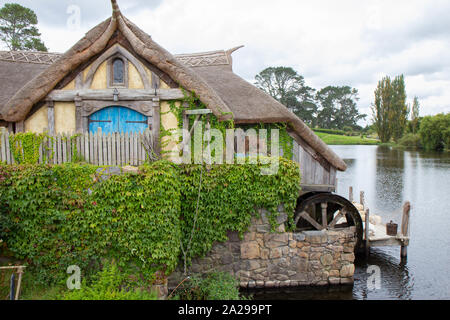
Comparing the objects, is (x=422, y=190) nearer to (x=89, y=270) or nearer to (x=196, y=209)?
(x=196, y=209)

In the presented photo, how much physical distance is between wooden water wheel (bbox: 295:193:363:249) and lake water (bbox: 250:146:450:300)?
1477 millimetres

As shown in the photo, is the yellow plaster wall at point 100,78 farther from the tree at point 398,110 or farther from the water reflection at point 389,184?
the tree at point 398,110

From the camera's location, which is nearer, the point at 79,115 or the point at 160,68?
the point at 160,68

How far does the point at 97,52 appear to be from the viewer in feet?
25.9

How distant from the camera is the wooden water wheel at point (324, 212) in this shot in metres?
9.70

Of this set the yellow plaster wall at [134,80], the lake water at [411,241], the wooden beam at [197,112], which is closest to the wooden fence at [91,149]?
the wooden beam at [197,112]

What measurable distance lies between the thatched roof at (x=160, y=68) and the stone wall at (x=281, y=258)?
257 cm

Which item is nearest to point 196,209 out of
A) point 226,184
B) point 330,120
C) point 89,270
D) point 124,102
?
point 226,184

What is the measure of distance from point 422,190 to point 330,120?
53507 mm

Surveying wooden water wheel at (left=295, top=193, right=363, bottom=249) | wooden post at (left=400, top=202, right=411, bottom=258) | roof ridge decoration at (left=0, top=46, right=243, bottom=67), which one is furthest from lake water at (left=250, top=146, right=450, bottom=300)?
roof ridge decoration at (left=0, top=46, right=243, bottom=67)

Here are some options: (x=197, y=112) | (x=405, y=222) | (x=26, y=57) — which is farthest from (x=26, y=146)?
(x=405, y=222)

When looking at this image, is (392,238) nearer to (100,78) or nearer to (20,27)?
(100,78)

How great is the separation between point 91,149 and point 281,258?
5.31 m

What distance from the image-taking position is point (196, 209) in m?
7.39
